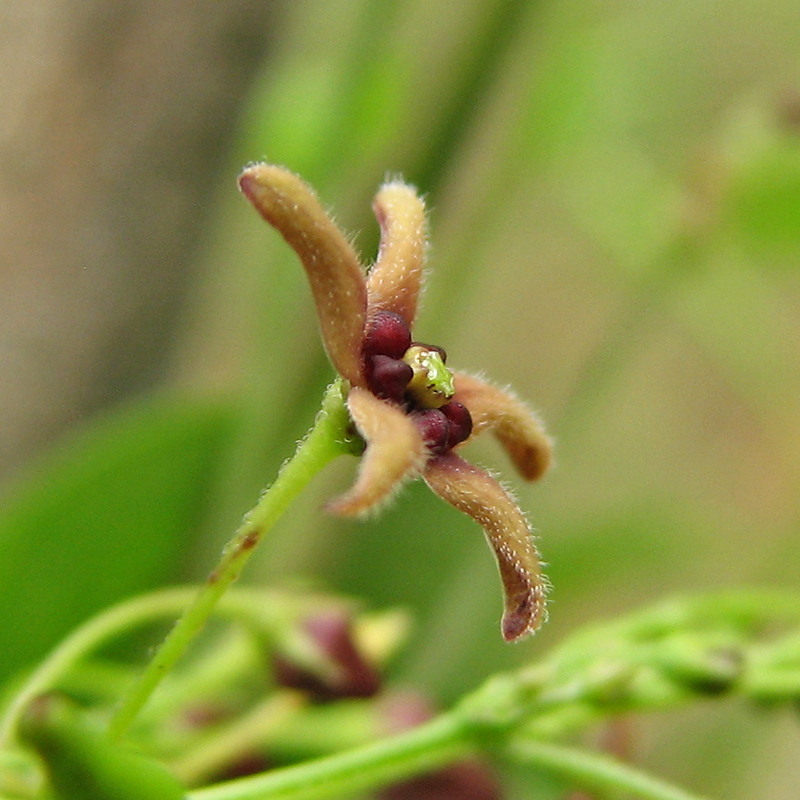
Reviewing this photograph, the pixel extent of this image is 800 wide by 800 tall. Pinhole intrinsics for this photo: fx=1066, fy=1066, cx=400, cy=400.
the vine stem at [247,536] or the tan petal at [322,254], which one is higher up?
the tan petal at [322,254]

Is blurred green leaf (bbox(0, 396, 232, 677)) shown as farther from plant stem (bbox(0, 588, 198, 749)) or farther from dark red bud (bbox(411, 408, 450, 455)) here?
dark red bud (bbox(411, 408, 450, 455))

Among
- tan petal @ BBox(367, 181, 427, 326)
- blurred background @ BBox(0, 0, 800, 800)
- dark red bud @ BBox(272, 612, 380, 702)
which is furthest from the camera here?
blurred background @ BBox(0, 0, 800, 800)

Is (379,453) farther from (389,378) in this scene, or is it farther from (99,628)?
(99,628)

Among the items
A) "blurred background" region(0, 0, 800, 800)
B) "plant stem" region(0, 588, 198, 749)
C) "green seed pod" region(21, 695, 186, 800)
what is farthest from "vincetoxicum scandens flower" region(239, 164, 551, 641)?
"blurred background" region(0, 0, 800, 800)

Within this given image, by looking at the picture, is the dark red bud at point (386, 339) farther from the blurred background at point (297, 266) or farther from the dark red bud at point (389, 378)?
the blurred background at point (297, 266)

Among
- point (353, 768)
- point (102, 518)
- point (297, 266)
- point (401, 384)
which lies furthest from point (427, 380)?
point (297, 266)

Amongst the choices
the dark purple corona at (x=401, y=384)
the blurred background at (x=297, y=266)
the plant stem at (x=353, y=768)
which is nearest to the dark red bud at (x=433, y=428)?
the dark purple corona at (x=401, y=384)

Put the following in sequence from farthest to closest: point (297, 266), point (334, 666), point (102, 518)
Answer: point (297, 266) → point (102, 518) → point (334, 666)

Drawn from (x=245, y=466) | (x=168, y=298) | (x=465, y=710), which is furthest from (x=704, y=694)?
(x=168, y=298)
